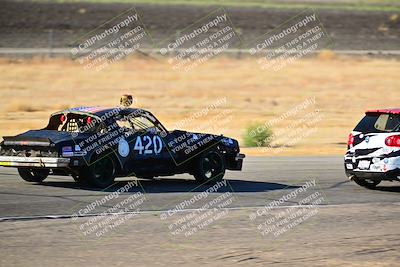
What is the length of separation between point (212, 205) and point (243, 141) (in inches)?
557

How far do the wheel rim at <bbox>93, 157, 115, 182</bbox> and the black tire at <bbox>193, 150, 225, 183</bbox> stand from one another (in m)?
1.97

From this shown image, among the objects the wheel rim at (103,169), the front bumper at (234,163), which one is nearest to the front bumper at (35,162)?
the wheel rim at (103,169)

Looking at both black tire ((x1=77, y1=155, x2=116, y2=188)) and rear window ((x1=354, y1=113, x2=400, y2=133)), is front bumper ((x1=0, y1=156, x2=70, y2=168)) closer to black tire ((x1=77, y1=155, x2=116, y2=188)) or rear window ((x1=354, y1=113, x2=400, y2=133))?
black tire ((x1=77, y1=155, x2=116, y2=188))

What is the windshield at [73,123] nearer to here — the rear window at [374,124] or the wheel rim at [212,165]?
the wheel rim at [212,165]

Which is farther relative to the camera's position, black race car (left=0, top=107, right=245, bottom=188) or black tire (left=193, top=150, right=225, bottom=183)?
black tire (left=193, top=150, right=225, bottom=183)

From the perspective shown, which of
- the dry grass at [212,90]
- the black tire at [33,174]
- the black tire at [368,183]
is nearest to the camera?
the black tire at [33,174]

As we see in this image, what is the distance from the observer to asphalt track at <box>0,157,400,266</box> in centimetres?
1021

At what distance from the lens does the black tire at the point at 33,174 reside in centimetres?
1636

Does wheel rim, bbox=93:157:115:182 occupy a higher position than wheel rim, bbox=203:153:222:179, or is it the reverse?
wheel rim, bbox=93:157:115:182

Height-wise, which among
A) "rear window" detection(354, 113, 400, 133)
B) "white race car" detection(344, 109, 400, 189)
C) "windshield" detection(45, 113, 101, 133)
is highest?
"windshield" detection(45, 113, 101, 133)

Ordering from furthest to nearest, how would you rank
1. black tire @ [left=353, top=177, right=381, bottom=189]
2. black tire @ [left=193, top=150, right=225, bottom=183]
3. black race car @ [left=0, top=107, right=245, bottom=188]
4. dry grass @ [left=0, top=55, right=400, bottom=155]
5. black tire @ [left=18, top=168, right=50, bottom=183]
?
dry grass @ [left=0, top=55, right=400, bottom=155] → black tire @ [left=353, top=177, right=381, bottom=189] → black tire @ [left=193, top=150, right=225, bottom=183] → black tire @ [left=18, top=168, right=50, bottom=183] → black race car @ [left=0, top=107, right=245, bottom=188]

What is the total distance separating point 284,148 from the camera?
88.7ft

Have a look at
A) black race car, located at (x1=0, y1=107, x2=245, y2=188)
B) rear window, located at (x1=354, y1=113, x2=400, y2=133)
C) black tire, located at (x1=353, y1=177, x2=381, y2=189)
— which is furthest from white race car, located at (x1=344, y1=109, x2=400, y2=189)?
black race car, located at (x1=0, y1=107, x2=245, y2=188)

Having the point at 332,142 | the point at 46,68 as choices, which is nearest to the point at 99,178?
the point at 332,142
